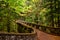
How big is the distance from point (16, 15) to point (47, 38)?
3555mm

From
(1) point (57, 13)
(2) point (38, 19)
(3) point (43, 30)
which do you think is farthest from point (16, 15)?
(2) point (38, 19)

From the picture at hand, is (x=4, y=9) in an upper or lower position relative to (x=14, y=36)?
upper

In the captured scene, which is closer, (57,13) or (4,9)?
(4,9)

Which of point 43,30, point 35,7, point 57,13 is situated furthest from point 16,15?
point 35,7

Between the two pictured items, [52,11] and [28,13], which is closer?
[52,11]

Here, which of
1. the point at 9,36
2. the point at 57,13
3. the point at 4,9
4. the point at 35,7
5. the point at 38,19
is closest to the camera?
the point at 9,36

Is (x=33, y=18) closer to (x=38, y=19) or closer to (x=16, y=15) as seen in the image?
(x=38, y=19)

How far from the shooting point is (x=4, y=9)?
46.3 ft

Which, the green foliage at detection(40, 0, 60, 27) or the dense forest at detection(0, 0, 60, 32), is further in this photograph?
the green foliage at detection(40, 0, 60, 27)

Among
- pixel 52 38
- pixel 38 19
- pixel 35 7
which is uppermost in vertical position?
pixel 35 7

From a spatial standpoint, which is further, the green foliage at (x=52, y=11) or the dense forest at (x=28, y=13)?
the green foliage at (x=52, y=11)

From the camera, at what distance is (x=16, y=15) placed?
14.5 metres

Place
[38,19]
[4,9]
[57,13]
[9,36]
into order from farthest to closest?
1. [38,19]
2. [57,13]
3. [4,9]
4. [9,36]

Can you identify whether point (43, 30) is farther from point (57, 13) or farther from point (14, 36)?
point (14, 36)
